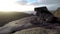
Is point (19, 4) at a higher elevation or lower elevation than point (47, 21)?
higher

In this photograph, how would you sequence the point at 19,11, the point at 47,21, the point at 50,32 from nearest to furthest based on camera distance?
the point at 50,32, the point at 47,21, the point at 19,11

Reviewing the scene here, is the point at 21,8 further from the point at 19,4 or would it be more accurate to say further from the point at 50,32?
the point at 50,32

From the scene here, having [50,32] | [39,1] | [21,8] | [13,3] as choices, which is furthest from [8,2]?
[50,32]

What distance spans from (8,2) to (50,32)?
1.13 meters

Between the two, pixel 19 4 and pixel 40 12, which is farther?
pixel 19 4

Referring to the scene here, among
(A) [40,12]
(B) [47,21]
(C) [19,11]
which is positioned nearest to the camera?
(B) [47,21]

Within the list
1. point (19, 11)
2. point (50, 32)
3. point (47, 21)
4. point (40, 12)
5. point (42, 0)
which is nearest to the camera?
point (50, 32)

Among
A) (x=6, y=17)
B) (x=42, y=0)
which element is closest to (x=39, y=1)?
(x=42, y=0)

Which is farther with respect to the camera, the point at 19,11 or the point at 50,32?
the point at 19,11

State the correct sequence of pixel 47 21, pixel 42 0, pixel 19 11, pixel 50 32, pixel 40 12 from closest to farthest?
pixel 50 32, pixel 47 21, pixel 40 12, pixel 19 11, pixel 42 0

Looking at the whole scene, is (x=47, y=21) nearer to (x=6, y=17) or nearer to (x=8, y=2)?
(x=6, y=17)

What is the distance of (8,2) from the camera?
1.84m

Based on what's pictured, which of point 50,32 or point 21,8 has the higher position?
point 21,8

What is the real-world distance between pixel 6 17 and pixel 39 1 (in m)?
0.61
